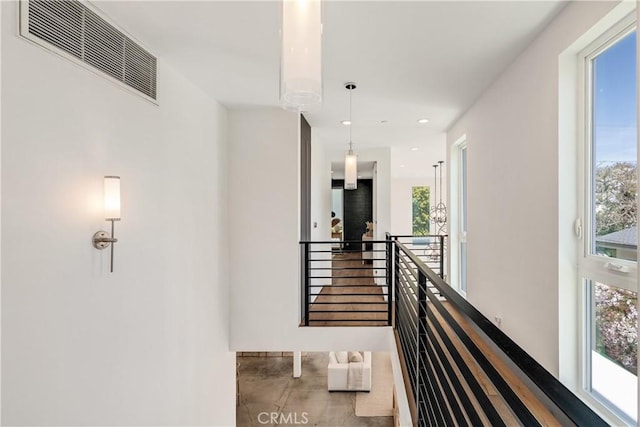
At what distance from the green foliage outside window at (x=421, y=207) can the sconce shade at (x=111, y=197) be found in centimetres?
1090

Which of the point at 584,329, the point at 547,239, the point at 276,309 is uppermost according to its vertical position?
the point at 547,239

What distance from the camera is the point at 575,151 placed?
2062 mm

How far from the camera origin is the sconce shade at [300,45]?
1.25 meters

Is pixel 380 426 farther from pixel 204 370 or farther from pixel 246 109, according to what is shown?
pixel 246 109

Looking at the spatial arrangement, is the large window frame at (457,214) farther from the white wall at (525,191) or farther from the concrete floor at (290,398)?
the concrete floor at (290,398)

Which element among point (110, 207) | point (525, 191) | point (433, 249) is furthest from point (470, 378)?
point (433, 249)

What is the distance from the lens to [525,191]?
8.32 ft

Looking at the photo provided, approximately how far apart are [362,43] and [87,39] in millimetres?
1680

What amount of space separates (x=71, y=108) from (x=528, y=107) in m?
2.93

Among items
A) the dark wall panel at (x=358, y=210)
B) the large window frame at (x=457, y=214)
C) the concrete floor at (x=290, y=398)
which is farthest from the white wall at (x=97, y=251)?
the dark wall panel at (x=358, y=210)

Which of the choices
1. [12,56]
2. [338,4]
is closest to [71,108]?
[12,56]

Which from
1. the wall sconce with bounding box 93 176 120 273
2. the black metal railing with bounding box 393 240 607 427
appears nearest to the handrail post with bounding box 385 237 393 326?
the black metal railing with bounding box 393 240 607 427

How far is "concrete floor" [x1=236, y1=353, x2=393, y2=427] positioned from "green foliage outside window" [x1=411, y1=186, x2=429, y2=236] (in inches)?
234

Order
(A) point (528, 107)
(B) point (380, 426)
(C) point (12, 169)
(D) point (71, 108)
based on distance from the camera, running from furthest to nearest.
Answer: (B) point (380, 426) → (A) point (528, 107) → (D) point (71, 108) → (C) point (12, 169)
